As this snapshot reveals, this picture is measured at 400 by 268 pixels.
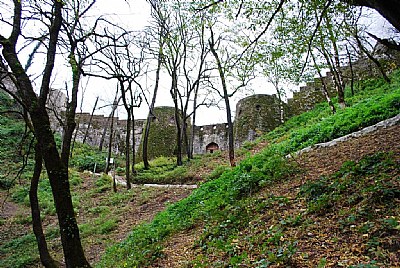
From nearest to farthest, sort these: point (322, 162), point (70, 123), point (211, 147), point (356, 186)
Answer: point (356, 186), point (322, 162), point (70, 123), point (211, 147)

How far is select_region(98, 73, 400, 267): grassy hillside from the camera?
290 cm

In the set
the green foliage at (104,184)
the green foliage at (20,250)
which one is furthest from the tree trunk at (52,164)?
the green foliage at (104,184)

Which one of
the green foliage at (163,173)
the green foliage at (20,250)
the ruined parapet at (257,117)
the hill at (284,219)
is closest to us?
the hill at (284,219)

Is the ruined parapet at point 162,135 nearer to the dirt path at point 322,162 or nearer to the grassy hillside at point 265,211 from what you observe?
the grassy hillside at point 265,211

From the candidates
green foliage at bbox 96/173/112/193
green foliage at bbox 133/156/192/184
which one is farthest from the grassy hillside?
green foliage at bbox 96/173/112/193

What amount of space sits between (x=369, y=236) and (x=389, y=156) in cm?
203

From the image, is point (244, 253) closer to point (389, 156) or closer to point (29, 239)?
point (389, 156)

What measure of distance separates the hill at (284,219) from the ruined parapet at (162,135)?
971cm

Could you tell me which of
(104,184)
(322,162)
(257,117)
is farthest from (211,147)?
(322,162)

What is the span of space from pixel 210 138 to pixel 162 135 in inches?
184

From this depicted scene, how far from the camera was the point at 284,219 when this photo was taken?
3.59 meters

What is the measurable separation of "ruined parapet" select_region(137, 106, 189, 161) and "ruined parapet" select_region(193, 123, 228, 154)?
141 inches

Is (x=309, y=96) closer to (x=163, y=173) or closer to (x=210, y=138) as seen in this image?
(x=210, y=138)

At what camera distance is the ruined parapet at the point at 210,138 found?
22.1 m
